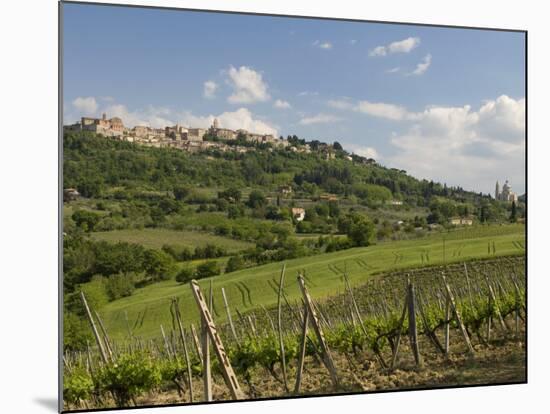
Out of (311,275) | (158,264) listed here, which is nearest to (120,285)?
(158,264)

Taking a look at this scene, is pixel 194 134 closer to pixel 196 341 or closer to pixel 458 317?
pixel 196 341

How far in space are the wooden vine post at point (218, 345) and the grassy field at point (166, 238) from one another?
0.34 m

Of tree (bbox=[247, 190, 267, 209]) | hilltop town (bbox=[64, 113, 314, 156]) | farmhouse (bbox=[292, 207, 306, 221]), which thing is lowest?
farmhouse (bbox=[292, 207, 306, 221])

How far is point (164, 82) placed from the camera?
21.1 feet

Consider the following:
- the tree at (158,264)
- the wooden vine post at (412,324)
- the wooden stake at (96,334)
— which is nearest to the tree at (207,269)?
the tree at (158,264)

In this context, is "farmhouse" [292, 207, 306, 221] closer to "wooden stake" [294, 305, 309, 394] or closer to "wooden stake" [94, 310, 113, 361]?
"wooden stake" [294, 305, 309, 394]

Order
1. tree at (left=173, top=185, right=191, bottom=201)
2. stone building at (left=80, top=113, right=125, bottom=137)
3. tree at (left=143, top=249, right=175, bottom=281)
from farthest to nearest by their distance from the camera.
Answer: tree at (left=173, top=185, right=191, bottom=201) < tree at (left=143, top=249, right=175, bottom=281) < stone building at (left=80, top=113, right=125, bottom=137)

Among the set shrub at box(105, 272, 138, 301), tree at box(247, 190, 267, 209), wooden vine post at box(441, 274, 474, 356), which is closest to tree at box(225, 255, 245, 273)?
tree at box(247, 190, 267, 209)

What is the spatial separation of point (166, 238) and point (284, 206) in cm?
106

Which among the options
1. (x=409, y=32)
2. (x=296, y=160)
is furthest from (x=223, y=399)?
(x=409, y=32)

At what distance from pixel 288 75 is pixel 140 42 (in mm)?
1264

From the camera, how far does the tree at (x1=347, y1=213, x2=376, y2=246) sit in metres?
6.92

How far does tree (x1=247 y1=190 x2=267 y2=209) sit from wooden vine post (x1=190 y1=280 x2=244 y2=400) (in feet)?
2.65

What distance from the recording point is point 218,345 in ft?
20.8
